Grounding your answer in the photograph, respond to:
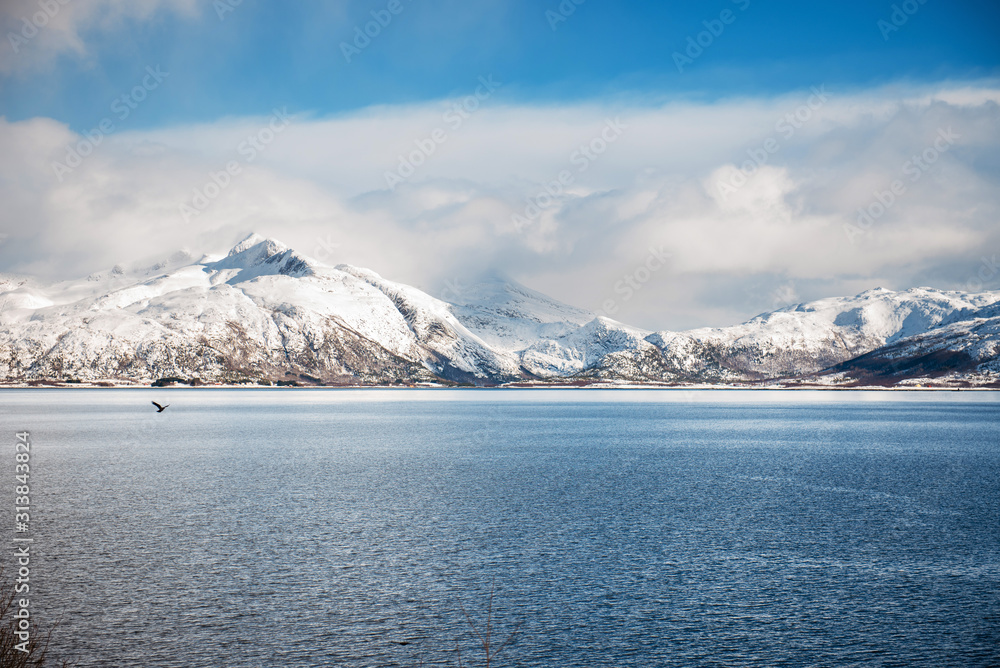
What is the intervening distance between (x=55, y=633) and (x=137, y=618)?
311 centimetres

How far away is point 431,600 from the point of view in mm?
35562

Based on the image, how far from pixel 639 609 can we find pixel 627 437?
3980 inches

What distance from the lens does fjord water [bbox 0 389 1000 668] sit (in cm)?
3017

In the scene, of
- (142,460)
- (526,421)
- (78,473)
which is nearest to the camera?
(78,473)

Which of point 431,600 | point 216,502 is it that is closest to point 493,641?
point 431,600

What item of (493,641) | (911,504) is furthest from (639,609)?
(911,504)

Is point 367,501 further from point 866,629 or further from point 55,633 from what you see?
point 866,629

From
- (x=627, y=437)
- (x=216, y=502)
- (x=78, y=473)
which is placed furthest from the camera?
(x=627, y=437)

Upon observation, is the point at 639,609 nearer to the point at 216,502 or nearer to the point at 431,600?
the point at 431,600

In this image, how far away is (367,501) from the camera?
2446 inches

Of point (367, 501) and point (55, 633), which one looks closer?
point (55, 633)

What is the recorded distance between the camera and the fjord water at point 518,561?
30.2m

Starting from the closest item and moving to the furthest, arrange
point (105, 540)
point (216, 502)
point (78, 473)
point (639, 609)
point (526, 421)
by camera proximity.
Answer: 1. point (639, 609)
2. point (105, 540)
3. point (216, 502)
4. point (78, 473)
5. point (526, 421)

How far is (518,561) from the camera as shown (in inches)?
1677
